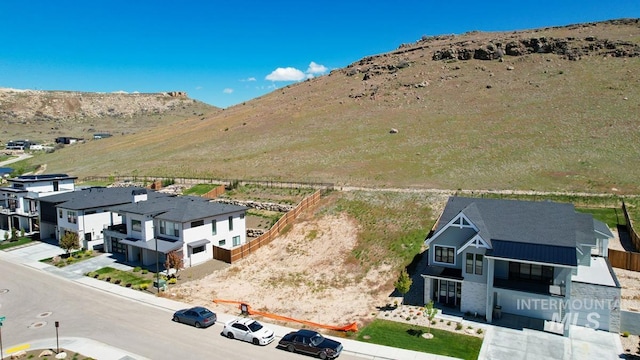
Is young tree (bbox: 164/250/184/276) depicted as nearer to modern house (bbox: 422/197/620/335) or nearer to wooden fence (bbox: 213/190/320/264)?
wooden fence (bbox: 213/190/320/264)

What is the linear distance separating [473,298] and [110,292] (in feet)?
97.0

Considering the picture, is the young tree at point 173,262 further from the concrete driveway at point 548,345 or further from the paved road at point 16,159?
the paved road at point 16,159

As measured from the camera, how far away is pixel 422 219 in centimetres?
4719

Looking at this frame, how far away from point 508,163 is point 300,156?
126ft

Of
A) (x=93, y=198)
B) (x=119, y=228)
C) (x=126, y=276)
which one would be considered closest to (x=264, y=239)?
(x=126, y=276)

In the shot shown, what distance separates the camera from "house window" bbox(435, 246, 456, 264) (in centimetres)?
3284

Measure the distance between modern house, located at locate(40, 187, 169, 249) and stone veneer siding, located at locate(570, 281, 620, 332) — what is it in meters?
46.4

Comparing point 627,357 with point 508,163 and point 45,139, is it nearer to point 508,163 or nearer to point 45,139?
point 508,163

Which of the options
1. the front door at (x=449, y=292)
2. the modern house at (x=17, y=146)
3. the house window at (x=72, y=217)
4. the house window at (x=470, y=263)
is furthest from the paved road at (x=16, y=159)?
the house window at (x=470, y=263)

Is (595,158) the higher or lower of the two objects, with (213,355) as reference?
higher

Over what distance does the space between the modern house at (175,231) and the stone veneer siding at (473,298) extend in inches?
1002

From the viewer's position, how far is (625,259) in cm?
3397

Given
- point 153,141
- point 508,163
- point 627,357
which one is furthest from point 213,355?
point 153,141

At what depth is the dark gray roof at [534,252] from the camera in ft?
91.0
